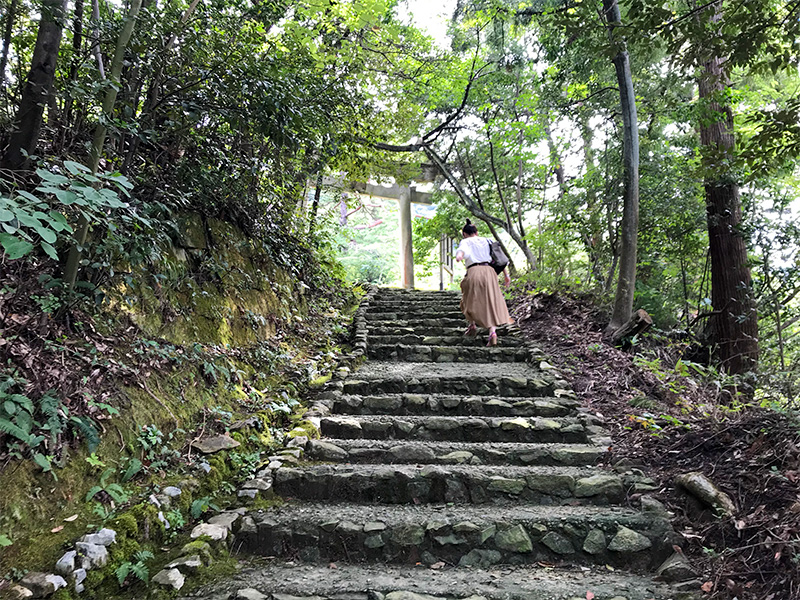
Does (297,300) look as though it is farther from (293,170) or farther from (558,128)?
(558,128)

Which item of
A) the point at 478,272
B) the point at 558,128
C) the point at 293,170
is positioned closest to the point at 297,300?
the point at 293,170

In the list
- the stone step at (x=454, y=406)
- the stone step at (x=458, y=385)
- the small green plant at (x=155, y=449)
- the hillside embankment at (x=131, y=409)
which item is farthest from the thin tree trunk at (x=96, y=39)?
the stone step at (x=458, y=385)

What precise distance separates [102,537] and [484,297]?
4960 mm

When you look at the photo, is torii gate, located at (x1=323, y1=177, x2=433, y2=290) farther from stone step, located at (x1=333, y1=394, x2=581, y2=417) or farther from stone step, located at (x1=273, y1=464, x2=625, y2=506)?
stone step, located at (x1=273, y1=464, x2=625, y2=506)

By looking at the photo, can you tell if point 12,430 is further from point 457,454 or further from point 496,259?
point 496,259

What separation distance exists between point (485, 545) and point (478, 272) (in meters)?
4.09

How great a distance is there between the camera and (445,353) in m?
6.10

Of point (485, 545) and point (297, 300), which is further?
point (297, 300)

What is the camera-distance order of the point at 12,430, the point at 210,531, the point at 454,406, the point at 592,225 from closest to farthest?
the point at 12,430, the point at 210,531, the point at 454,406, the point at 592,225

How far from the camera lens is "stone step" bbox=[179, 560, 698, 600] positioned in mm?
2146

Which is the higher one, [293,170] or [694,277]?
[293,170]

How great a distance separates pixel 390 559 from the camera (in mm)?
2549

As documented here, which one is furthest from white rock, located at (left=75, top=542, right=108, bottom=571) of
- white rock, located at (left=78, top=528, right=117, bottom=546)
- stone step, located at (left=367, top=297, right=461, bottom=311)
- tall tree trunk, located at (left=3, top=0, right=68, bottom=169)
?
stone step, located at (left=367, top=297, right=461, bottom=311)

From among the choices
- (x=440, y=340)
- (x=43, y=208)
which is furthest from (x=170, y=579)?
(x=440, y=340)
